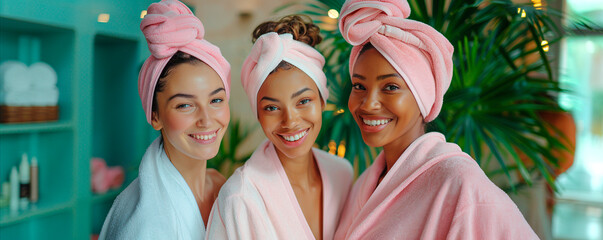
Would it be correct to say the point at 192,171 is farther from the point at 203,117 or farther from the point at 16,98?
the point at 16,98

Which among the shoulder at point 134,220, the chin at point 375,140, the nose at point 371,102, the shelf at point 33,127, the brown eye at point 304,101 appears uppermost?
the nose at point 371,102

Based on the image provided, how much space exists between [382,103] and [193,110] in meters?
0.57

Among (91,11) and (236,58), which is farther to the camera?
(236,58)

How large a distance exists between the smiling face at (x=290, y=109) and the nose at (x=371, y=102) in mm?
196

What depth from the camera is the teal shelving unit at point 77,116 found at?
2311mm

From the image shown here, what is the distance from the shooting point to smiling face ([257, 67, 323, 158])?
135 cm

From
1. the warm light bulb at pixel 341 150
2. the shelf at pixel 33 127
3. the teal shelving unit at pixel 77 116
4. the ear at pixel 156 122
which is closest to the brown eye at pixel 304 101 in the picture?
the ear at pixel 156 122

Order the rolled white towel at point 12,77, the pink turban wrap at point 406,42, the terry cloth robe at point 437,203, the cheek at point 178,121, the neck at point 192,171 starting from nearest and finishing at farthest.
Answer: the terry cloth robe at point 437,203
the pink turban wrap at point 406,42
the cheek at point 178,121
the neck at point 192,171
the rolled white towel at point 12,77

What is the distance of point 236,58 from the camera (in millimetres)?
3586

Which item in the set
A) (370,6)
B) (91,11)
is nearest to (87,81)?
(91,11)

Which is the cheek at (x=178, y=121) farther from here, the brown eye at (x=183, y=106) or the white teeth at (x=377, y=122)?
the white teeth at (x=377, y=122)

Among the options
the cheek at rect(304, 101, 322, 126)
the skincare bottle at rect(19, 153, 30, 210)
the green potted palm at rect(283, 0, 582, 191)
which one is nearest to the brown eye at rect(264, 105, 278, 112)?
the cheek at rect(304, 101, 322, 126)

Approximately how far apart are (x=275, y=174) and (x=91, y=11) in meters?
1.60

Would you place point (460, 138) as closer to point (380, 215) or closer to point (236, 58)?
point (380, 215)
